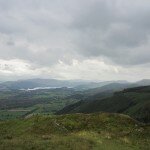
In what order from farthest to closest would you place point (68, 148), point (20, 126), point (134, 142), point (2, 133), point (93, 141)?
point (20, 126) → point (2, 133) → point (134, 142) → point (93, 141) → point (68, 148)

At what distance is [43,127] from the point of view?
4800cm

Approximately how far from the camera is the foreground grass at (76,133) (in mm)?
34375

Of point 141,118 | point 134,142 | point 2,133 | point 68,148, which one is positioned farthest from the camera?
point 141,118

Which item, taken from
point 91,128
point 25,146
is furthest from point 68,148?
point 91,128

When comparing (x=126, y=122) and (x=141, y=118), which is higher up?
(x=126, y=122)

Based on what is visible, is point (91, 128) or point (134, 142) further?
point (91, 128)

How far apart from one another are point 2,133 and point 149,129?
71.8ft

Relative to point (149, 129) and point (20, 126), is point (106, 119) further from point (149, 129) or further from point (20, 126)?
point (20, 126)

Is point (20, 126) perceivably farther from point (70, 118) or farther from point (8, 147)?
point (8, 147)

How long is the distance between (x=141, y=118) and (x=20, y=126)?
475ft

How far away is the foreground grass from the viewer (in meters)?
34.4

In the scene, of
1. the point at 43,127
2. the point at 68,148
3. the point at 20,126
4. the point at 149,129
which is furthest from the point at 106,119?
the point at 68,148

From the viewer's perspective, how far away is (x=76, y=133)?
44281 mm

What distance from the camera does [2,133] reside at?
46.2 m
